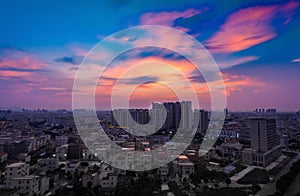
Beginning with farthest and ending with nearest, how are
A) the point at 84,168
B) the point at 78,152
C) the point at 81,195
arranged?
the point at 78,152 → the point at 84,168 → the point at 81,195

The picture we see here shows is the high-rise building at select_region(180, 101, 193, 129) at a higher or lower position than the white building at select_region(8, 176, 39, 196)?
higher

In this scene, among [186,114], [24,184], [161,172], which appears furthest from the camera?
[186,114]

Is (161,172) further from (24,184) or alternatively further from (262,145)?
(262,145)

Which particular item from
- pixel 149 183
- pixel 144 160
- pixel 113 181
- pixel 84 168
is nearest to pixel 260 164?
pixel 144 160

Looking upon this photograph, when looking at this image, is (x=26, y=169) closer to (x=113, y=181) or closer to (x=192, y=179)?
(x=113, y=181)

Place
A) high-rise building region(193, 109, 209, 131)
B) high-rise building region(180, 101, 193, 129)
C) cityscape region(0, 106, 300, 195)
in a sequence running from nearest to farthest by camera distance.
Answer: cityscape region(0, 106, 300, 195), high-rise building region(180, 101, 193, 129), high-rise building region(193, 109, 209, 131)

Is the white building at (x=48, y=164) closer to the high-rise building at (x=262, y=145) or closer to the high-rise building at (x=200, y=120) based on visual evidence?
the high-rise building at (x=262, y=145)

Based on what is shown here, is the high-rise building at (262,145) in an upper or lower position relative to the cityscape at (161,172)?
upper

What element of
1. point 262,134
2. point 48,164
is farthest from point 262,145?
point 48,164

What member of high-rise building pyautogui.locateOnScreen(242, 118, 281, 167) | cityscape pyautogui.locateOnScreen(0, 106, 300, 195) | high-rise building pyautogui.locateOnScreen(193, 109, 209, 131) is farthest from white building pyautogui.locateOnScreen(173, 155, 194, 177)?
high-rise building pyautogui.locateOnScreen(193, 109, 209, 131)

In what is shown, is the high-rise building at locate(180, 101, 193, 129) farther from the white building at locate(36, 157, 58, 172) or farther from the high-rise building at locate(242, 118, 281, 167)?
the white building at locate(36, 157, 58, 172)

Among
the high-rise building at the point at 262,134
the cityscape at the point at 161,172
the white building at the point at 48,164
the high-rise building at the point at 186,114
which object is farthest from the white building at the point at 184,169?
the high-rise building at the point at 186,114
